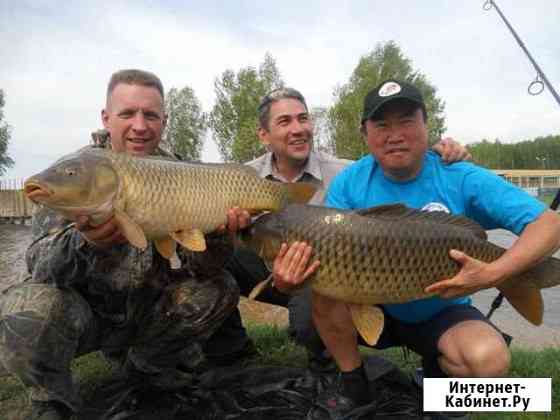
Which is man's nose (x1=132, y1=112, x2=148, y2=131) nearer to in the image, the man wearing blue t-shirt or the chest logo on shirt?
the man wearing blue t-shirt

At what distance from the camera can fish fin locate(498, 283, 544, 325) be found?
6.15 feet

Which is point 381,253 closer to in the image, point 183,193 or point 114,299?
point 183,193

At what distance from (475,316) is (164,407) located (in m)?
1.29

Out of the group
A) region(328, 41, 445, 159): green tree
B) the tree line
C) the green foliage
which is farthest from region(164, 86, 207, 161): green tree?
the green foliage

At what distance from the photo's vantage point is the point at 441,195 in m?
2.13

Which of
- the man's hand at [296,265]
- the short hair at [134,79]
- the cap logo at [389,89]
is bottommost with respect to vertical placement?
the man's hand at [296,265]

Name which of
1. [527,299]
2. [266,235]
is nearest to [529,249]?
[527,299]

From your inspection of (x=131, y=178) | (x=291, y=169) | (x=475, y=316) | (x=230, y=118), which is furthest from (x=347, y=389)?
(x=230, y=118)

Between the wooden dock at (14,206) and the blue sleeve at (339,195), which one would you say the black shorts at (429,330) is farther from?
the wooden dock at (14,206)

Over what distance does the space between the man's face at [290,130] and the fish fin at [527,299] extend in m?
1.52

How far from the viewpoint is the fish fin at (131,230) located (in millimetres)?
1681

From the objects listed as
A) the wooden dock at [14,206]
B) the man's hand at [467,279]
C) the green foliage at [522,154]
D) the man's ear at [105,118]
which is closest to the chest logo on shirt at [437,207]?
the man's hand at [467,279]

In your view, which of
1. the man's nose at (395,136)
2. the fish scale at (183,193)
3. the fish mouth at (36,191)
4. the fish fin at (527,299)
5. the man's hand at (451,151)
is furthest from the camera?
the man's hand at (451,151)

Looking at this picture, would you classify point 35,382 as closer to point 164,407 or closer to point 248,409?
point 164,407
